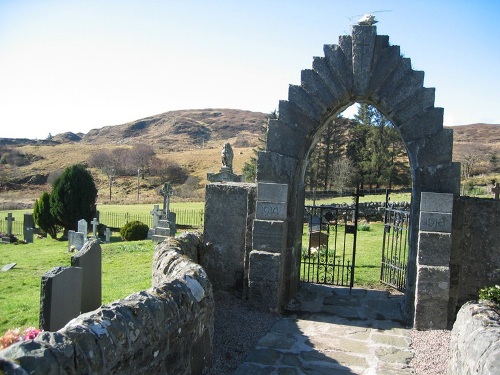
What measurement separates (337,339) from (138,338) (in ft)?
12.7

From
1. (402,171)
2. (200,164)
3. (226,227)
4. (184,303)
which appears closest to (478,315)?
(184,303)

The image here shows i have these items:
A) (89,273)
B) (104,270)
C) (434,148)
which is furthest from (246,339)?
(104,270)

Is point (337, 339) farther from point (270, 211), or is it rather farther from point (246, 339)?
point (270, 211)

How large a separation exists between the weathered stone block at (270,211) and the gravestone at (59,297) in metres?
3.08

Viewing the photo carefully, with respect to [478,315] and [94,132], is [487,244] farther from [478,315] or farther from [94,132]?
[94,132]

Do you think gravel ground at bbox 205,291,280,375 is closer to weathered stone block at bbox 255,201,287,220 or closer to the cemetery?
the cemetery

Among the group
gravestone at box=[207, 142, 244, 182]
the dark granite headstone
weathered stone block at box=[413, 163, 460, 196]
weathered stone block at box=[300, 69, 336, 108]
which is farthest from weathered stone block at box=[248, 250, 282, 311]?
the dark granite headstone

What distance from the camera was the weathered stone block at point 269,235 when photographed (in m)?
7.92

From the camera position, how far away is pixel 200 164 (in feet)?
236

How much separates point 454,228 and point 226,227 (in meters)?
3.90

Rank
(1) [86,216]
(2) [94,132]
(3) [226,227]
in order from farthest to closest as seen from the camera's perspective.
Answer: (2) [94,132], (1) [86,216], (3) [226,227]

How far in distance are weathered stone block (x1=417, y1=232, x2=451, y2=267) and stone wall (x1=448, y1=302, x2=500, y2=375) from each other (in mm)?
2356

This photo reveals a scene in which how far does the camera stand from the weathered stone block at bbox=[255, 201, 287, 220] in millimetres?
7992

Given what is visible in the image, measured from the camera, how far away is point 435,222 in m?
7.27
